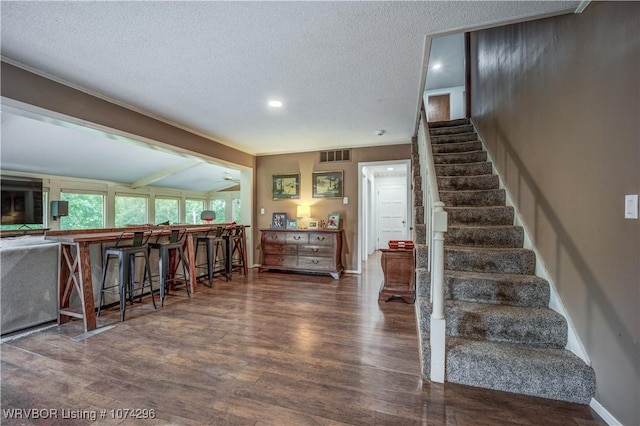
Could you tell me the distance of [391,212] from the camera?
8.13 meters

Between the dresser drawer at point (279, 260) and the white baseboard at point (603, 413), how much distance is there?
400cm

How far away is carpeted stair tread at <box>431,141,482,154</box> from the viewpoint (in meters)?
3.86

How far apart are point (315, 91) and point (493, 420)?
115 inches

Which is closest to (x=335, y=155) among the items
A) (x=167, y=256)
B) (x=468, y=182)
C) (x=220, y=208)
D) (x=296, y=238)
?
(x=296, y=238)

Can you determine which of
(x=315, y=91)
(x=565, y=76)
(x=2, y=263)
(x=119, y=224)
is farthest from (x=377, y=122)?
(x=119, y=224)

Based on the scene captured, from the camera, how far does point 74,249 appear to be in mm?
2955

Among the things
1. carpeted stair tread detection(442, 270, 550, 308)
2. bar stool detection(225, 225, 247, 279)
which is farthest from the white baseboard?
bar stool detection(225, 225, 247, 279)

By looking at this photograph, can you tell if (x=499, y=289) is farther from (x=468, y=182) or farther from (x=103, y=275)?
(x=103, y=275)

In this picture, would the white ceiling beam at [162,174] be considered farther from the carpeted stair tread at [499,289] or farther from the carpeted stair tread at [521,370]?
the carpeted stair tread at [521,370]

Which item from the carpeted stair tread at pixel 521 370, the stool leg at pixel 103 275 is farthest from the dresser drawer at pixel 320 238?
the carpeted stair tread at pixel 521 370

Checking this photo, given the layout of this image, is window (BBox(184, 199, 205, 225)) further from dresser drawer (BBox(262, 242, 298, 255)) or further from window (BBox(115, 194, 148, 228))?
dresser drawer (BBox(262, 242, 298, 255))

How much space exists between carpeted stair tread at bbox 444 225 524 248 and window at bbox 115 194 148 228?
781 cm

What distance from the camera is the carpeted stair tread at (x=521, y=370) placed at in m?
1.59

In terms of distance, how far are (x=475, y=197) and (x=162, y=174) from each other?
23.1 ft
